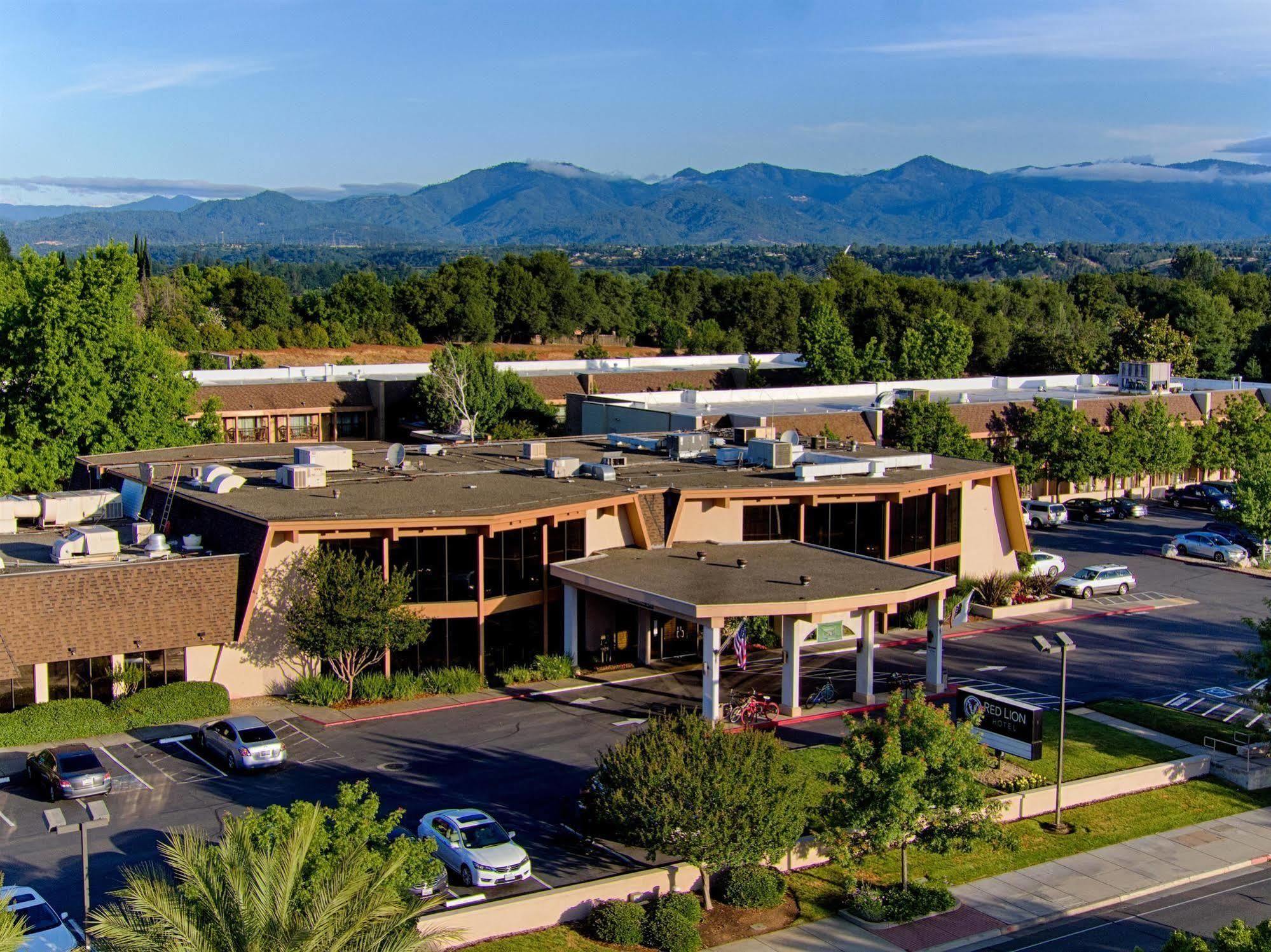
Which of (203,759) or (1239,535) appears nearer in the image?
(203,759)

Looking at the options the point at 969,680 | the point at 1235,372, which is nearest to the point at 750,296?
the point at 1235,372

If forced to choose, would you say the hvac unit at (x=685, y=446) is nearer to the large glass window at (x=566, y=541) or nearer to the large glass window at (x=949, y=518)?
the large glass window at (x=949, y=518)

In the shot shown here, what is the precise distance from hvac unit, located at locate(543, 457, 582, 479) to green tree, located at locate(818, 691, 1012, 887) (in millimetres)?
22189

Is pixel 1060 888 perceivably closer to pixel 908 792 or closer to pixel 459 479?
pixel 908 792

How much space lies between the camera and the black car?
72.8m

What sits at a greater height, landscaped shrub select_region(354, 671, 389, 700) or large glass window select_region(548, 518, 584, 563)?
large glass window select_region(548, 518, 584, 563)

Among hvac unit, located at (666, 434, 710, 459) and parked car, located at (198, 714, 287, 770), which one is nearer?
parked car, located at (198, 714, 287, 770)

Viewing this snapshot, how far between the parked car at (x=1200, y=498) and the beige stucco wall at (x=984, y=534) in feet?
86.2

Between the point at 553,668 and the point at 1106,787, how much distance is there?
55.2 ft

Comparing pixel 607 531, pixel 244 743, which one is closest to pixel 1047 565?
pixel 607 531

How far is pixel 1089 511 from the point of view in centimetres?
7275

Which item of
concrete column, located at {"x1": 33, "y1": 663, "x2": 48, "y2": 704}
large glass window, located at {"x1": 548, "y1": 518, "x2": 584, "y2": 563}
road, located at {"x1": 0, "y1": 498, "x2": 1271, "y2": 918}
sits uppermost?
large glass window, located at {"x1": 548, "y1": 518, "x2": 584, "y2": 563}

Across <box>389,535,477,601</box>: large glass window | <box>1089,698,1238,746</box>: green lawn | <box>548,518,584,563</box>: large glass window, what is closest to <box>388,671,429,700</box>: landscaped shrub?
<box>389,535,477,601</box>: large glass window

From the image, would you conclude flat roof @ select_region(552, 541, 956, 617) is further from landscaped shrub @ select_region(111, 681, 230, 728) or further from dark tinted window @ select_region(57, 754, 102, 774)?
dark tinted window @ select_region(57, 754, 102, 774)
